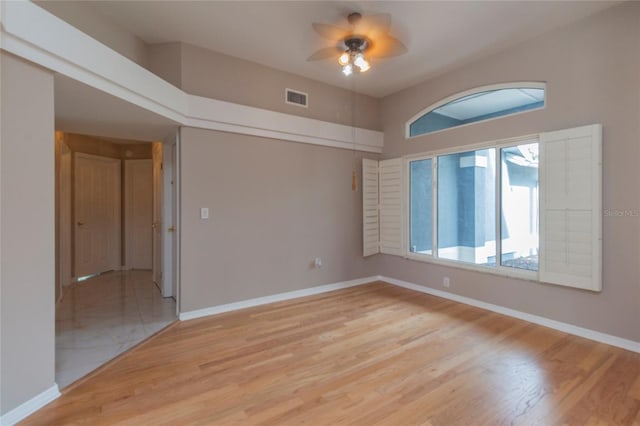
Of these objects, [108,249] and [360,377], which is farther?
[108,249]

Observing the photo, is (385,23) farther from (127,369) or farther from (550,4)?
(127,369)

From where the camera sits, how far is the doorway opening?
2.95m

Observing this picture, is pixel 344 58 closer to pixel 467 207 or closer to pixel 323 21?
pixel 323 21

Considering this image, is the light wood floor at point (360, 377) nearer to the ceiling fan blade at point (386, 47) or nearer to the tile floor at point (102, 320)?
the tile floor at point (102, 320)

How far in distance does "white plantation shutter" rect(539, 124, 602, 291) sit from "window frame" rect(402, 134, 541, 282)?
0.21 meters

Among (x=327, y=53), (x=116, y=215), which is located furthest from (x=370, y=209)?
(x=116, y=215)

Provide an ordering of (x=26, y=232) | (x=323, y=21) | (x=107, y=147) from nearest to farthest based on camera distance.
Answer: (x=26, y=232) < (x=323, y=21) < (x=107, y=147)

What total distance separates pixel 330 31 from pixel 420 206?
287 cm

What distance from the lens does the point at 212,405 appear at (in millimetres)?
1970

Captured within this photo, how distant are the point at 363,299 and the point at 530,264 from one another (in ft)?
6.67

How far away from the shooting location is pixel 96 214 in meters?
5.68

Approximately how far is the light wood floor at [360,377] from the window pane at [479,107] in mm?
2456

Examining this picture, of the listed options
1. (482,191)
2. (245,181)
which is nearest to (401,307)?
(482,191)

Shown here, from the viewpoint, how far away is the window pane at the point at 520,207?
3.38 meters
